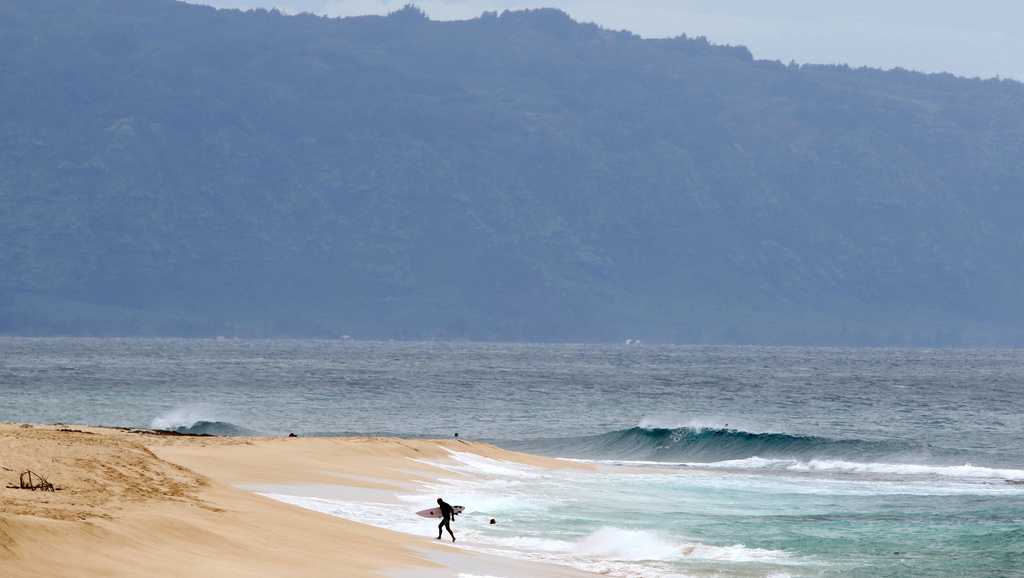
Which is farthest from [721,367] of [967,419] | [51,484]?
[51,484]

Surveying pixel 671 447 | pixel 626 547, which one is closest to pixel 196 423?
pixel 671 447

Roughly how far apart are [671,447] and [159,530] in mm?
45622

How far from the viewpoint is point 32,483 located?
2386cm

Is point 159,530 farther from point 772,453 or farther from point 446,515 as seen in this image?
point 772,453

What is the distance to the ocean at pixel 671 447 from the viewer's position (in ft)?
100

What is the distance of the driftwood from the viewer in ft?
77.2

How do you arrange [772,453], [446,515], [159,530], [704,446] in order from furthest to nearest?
1. [704,446]
2. [772,453]
3. [446,515]
4. [159,530]

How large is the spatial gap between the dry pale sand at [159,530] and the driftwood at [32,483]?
0.17 meters

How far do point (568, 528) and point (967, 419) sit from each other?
55.9m

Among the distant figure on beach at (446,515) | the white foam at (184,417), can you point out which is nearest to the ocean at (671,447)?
the white foam at (184,417)

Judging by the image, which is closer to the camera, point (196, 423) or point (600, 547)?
point (600, 547)

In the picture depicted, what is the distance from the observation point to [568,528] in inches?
1266

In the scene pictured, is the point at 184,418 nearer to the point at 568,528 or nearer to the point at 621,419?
the point at 621,419

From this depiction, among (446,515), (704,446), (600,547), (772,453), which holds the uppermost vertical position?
(446,515)
